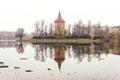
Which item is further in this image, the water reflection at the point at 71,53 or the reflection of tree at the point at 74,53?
the reflection of tree at the point at 74,53

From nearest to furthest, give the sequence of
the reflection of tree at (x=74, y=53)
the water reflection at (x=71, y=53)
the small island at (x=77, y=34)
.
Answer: the water reflection at (x=71, y=53), the reflection of tree at (x=74, y=53), the small island at (x=77, y=34)

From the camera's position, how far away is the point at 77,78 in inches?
616

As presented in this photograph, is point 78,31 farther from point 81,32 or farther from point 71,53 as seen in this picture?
point 71,53

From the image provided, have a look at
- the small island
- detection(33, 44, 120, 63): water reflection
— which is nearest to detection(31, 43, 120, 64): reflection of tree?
detection(33, 44, 120, 63): water reflection

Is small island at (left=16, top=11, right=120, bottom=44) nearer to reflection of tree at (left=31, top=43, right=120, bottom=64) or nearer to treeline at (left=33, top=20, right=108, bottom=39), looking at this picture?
treeline at (left=33, top=20, right=108, bottom=39)

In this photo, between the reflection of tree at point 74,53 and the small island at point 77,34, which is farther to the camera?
the small island at point 77,34

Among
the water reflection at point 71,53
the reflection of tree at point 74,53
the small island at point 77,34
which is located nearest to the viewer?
the water reflection at point 71,53

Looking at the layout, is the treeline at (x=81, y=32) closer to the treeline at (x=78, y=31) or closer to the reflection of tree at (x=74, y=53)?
the treeline at (x=78, y=31)

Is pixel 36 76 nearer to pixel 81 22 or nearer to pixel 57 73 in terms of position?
pixel 57 73

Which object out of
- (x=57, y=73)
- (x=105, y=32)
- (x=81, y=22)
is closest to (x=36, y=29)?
(x=81, y=22)

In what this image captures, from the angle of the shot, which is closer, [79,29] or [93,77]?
[93,77]

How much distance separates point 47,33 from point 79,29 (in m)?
9.05

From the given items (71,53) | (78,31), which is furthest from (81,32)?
(71,53)

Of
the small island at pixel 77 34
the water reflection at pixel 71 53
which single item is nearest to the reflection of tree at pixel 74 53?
the water reflection at pixel 71 53
